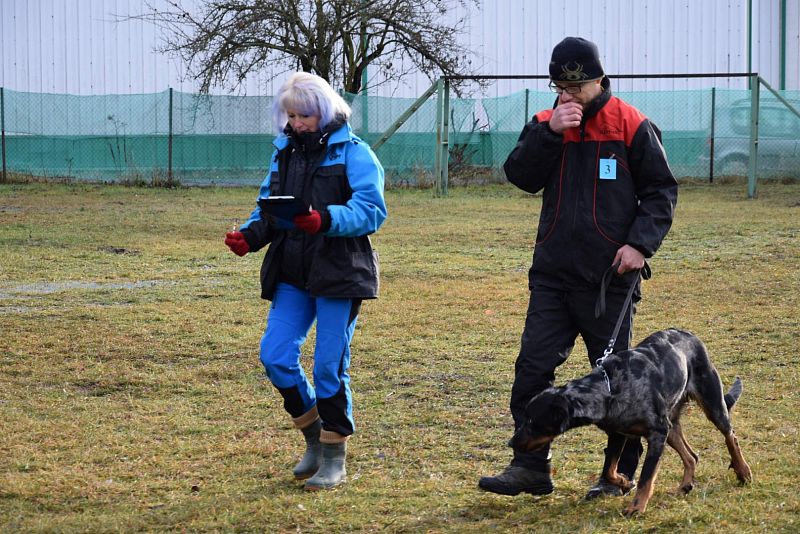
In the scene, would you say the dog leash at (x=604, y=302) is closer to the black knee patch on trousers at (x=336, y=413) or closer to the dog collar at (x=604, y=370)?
the dog collar at (x=604, y=370)

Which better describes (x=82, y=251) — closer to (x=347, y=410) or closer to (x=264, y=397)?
(x=264, y=397)

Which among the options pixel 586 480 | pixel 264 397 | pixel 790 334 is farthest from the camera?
pixel 790 334

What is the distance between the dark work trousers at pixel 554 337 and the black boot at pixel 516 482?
0.09 ft

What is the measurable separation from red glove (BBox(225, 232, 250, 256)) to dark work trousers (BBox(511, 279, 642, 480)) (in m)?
1.23

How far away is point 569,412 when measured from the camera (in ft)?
12.9

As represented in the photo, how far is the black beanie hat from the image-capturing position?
165 inches

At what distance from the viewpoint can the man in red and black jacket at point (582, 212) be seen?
423 cm

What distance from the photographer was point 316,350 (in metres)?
4.58

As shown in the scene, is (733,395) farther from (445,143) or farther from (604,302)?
(445,143)

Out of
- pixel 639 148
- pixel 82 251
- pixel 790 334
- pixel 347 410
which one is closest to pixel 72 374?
pixel 347 410

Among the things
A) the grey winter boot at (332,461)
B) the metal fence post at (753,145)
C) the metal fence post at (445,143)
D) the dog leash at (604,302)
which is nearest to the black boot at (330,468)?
the grey winter boot at (332,461)

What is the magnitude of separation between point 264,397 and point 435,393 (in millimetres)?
964

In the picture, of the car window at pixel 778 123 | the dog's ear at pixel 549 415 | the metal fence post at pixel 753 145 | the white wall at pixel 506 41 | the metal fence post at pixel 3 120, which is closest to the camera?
the dog's ear at pixel 549 415

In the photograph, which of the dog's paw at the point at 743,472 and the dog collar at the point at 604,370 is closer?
the dog collar at the point at 604,370
